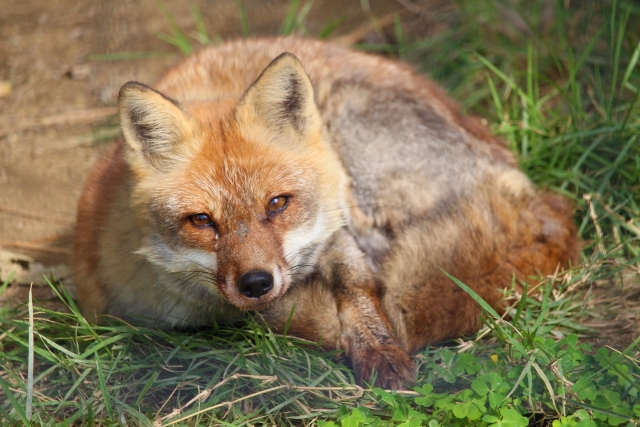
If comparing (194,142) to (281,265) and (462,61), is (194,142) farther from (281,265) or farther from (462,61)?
(462,61)

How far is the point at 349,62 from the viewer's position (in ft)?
13.1

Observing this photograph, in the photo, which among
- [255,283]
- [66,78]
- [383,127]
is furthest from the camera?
[66,78]

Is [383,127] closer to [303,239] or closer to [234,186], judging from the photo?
[303,239]

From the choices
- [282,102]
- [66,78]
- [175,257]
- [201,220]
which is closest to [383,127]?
[282,102]

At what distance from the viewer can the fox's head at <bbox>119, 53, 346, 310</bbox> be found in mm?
2635

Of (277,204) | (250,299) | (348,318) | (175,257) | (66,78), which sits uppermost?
(66,78)

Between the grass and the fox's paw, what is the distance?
7 centimetres

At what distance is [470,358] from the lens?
2.74 m

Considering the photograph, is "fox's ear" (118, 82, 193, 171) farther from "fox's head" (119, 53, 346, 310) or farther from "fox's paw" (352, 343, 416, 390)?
"fox's paw" (352, 343, 416, 390)

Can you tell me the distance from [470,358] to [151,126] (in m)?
1.74

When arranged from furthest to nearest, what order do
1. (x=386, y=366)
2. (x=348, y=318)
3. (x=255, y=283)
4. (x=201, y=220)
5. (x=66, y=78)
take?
(x=66, y=78) < (x=348, y=318) < (x=386, y=366) < (x=201, y=220) < (x=255, y=283)

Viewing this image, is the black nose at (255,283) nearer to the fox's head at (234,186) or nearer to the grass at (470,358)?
the fox's head at (234,186)

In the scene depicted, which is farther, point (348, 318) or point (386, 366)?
point (348, 318)

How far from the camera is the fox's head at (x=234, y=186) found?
2.63 m
